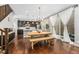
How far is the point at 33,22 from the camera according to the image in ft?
9.99

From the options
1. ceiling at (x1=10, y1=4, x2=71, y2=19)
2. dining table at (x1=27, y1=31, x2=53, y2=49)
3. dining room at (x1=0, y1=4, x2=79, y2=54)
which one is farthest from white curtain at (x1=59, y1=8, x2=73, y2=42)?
dining table at (x1=27, y1=31, x2=53, y2=49)

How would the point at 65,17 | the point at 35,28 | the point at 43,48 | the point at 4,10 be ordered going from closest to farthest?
1. the point at 4,10
2. the point at 35,28
3. the point at 43,48
4. the point at 65,17

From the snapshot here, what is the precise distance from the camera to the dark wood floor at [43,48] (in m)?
3.08

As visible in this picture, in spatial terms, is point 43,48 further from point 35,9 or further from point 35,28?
point 35,9

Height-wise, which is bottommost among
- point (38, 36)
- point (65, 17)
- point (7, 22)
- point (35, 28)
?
point (38, 36)

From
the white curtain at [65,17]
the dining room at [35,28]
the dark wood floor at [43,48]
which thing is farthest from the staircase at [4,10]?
the white curtain at [65,17]

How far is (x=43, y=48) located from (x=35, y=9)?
3.29 ft

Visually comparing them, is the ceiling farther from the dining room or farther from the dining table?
the dining table

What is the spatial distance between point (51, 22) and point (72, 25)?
750 millimetres

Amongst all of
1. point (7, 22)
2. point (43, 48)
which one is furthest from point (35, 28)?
point (7, 22)

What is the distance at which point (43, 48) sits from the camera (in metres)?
3.22

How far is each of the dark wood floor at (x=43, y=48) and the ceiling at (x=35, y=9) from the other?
2.17ft

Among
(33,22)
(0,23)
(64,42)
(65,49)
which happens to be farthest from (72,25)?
(0,23)
